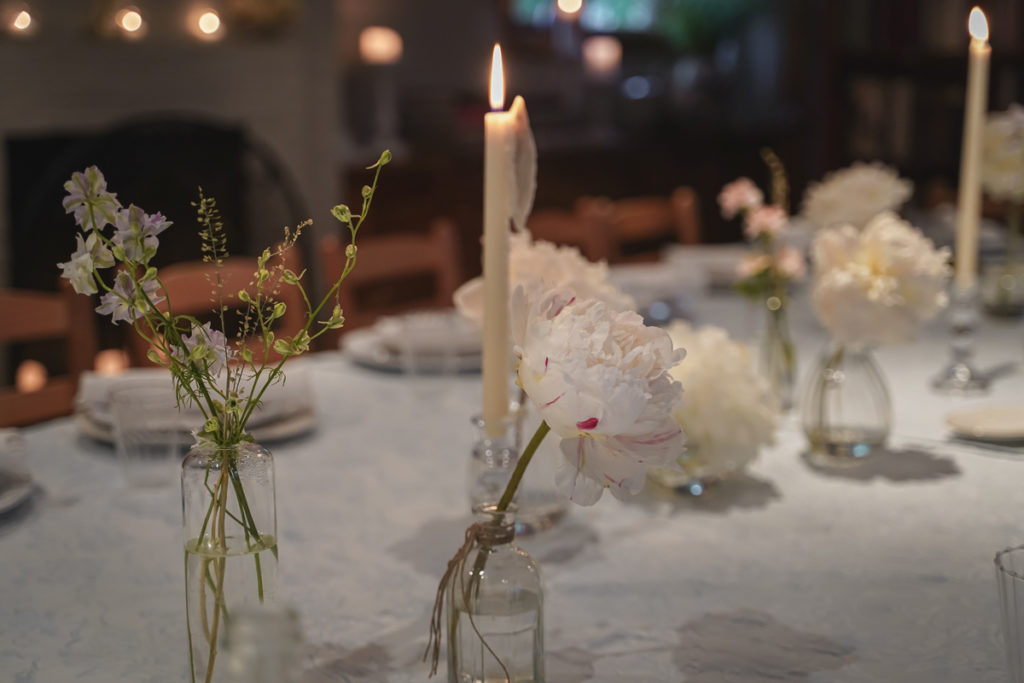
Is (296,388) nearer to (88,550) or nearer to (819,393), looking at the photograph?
(88,550)

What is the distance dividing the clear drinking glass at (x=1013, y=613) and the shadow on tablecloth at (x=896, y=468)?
1.64 ft

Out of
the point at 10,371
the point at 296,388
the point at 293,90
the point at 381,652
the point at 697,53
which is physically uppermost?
the point at 697,53

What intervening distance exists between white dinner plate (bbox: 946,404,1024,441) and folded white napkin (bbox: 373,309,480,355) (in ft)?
2.10

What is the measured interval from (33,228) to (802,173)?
4.00 metres

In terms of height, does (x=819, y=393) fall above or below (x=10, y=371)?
above

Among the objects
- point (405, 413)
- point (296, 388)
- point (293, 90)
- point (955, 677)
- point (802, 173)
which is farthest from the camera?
point (802, 173)

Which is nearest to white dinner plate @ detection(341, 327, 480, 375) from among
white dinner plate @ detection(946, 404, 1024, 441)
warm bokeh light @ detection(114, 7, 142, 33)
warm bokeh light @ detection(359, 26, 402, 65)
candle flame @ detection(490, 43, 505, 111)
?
white dinner plate @ detection(946, 404, 1024, 441)

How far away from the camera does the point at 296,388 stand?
1.35m

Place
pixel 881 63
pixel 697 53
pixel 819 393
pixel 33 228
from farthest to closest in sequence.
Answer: pixel 697 53 → pixel 881 63 → pixel 33 228 → pixel 819 393

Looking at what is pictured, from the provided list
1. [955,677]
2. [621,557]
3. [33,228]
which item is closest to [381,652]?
[621,557]

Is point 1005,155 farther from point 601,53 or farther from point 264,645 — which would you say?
point 601,53

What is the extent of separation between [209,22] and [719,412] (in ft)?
11.0

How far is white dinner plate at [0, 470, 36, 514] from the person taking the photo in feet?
3.55

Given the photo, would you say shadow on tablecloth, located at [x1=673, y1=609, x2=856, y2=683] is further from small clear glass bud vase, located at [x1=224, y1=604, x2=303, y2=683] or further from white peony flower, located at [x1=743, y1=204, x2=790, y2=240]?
white peony flower, located at [x1=743, y1=204, x2=790, y2=240]
